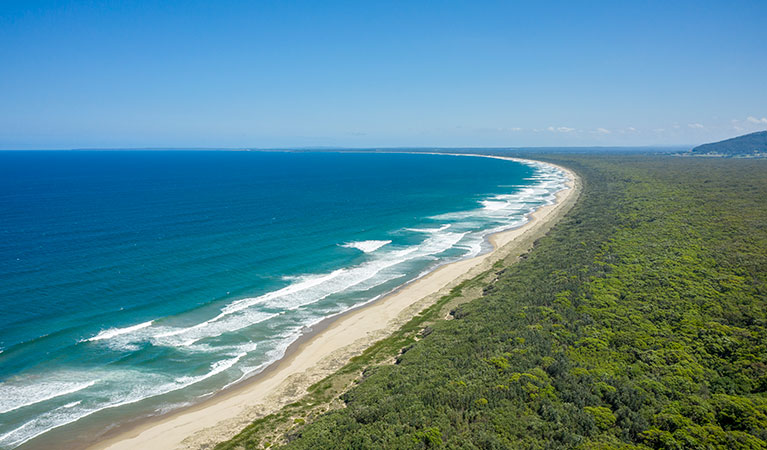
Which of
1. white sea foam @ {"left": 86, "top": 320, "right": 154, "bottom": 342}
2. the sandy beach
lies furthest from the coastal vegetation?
white sea foam @ {"left": 86, "top": 320, "right": 154, "bottom": 342}

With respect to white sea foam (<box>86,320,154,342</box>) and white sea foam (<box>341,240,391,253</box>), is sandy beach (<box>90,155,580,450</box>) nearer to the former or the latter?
white sea foam (<box>86,320,154,342</box>)

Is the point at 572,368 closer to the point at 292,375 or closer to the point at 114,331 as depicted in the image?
the point at 292,375

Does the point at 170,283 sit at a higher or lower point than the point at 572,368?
lower

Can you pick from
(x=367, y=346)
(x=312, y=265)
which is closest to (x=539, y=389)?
(x=367, y=346)

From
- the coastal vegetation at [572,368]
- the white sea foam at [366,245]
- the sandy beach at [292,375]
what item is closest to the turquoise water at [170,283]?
the white sea foam at [366,245]

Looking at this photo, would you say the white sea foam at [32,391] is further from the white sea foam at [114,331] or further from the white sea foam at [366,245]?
the white sea foam at [366,245]

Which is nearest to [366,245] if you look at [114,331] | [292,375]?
[292,375]

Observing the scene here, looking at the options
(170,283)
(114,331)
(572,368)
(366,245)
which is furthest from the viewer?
(366,245)
